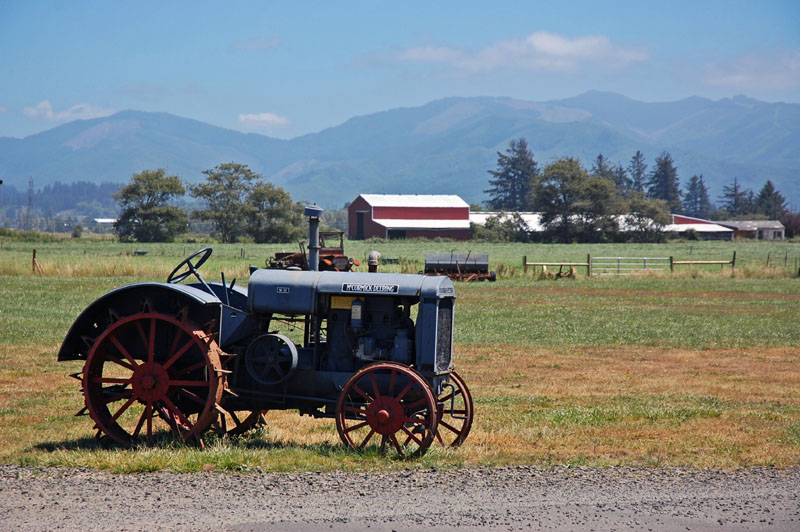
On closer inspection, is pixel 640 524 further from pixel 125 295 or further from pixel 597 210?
pixel 597 210

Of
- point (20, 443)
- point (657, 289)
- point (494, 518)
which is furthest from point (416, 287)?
point (657, 289)

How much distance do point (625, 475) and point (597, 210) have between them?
3451 inches

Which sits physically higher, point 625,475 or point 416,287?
point 416,287

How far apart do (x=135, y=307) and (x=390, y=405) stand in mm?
2870

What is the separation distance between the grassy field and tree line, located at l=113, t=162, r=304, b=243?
2366 inches

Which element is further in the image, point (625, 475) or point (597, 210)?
point (597, 210)

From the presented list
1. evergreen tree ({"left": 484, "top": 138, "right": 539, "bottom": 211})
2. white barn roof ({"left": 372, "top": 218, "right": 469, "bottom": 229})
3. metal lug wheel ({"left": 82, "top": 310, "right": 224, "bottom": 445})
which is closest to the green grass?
white barn roof ({"left": 372, "top": 218, "right": 469, "bottom": 229})

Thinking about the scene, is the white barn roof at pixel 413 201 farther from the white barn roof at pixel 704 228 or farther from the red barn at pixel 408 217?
the white barn roof at pixel 704 228

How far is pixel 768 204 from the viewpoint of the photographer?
493ft

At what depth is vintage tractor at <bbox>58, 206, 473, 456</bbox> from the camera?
27.3 ft

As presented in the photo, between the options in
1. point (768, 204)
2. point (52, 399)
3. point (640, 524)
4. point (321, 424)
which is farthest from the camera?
point (768, 204)

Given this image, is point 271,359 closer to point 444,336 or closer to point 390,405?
point 390,405

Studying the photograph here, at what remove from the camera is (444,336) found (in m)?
8.74

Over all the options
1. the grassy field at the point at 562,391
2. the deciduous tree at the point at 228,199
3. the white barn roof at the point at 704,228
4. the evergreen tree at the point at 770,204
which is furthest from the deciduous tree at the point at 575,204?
the evergreen tree at the point at 770,204
